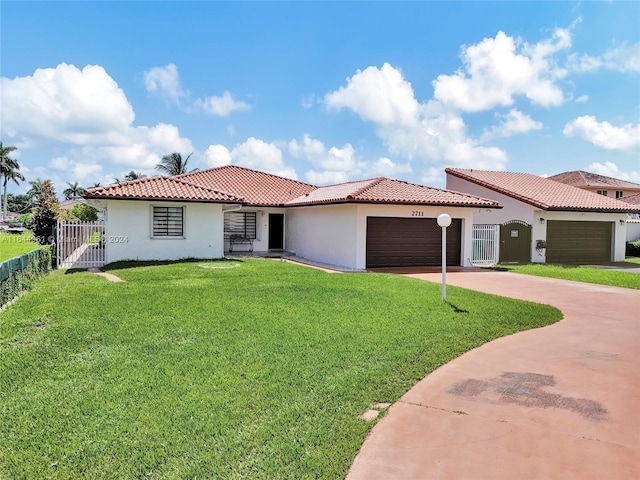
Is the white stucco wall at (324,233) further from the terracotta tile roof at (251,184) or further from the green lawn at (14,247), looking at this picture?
the green lawn at (14,247)

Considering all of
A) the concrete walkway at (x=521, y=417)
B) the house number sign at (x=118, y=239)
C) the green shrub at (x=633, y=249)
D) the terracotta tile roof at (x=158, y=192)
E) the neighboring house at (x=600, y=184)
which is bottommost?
the concrete walkway at (x=521, y=417)

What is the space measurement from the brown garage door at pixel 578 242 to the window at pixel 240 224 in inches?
640

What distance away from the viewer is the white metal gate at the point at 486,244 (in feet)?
71.2

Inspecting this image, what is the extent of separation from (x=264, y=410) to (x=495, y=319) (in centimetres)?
624

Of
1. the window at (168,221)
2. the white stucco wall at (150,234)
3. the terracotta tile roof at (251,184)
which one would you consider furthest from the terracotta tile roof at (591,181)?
the window at (168,221)

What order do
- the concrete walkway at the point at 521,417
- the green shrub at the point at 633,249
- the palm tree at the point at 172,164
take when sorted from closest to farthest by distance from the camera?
the concrete walkway at the point at 521,417
the green shrub at the point at 633,249
the palm tree at the point at 172,164

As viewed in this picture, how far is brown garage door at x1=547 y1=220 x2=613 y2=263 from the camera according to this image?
24.0 meters

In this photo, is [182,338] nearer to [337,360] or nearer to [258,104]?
[337,360]

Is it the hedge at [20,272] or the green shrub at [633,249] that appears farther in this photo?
the green shrub at [633,249]

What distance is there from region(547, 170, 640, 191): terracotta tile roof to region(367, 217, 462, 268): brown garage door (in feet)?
117

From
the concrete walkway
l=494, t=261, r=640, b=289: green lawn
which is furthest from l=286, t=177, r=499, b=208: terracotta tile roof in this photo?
the concrete walkway

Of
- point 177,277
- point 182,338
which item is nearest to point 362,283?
point 177,277

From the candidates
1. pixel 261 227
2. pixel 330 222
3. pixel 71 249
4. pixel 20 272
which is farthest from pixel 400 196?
pixel 71 249

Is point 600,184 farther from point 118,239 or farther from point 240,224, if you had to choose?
point 118,239
